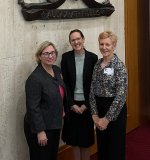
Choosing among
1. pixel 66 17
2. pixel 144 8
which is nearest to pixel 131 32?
pixel 144 8

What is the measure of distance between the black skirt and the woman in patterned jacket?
0.17 m

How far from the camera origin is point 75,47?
312 centimetres

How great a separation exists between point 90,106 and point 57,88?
451mm

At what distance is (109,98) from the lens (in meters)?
2.93

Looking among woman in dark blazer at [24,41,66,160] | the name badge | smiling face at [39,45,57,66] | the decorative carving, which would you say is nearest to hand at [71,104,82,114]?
woman in dark blazer at [24,41,66,160]

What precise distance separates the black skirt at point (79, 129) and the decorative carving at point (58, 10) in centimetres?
82

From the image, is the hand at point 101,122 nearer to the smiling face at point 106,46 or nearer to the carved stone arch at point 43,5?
the smiling face at point 106,46

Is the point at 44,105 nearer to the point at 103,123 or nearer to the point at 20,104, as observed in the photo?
the point at 20,104

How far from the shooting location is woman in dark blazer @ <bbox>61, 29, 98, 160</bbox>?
316 centimetres

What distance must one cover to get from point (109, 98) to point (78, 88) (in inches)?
14.6

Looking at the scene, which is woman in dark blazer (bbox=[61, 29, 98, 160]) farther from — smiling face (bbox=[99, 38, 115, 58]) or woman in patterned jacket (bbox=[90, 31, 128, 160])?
smiling face (bbox=[99, 38, 115, 58])

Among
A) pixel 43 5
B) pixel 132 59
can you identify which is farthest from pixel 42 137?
pixel 132 59

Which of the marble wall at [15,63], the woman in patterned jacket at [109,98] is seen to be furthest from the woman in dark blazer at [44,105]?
the woman in patterned jacket at [109,98]

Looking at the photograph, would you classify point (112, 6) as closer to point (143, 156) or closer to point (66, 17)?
point (66, 17)
